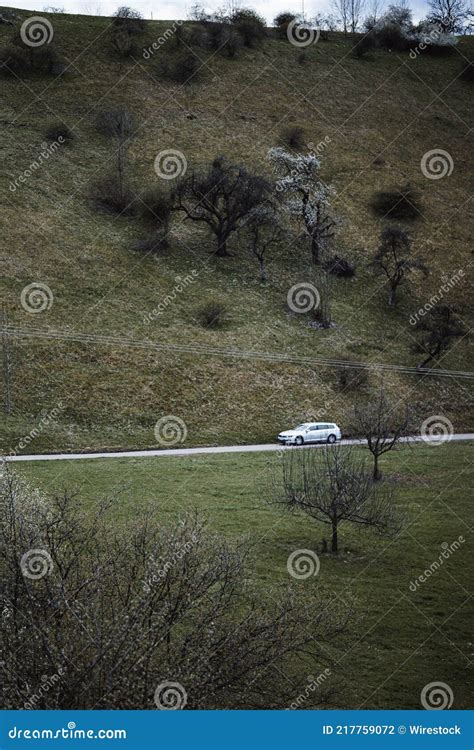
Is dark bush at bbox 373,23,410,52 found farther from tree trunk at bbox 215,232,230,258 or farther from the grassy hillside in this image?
tree trunk at bbox 215,232,230,258

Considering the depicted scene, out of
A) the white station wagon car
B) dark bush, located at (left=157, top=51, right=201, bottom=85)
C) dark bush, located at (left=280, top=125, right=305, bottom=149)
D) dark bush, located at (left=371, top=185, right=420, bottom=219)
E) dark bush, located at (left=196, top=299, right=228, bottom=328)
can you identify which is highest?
dark bush, located at (left=157, top=51, right=201, bottom=85)

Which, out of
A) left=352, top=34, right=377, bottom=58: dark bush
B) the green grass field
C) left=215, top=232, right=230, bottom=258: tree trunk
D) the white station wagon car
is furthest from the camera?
left=352, top=34, right=377, bottom=58: dark bush

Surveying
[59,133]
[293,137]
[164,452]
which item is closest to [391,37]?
[293,137]

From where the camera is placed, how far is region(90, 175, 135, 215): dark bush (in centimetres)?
7231

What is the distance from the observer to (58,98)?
84.7 m

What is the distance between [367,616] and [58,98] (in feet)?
253

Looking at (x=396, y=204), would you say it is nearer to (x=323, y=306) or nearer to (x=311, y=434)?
(x=323, y=306)

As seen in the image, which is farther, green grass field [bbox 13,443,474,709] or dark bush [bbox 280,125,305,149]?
dark bush [bbox 280,125,305,149]

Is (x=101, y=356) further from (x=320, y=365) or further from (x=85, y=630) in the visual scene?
(x=85, y=630)

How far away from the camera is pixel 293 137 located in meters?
86.2

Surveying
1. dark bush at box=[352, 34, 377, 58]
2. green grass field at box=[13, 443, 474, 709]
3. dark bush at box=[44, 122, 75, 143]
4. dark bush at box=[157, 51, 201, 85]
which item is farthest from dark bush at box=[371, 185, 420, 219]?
green grass field at box=[13, 443, 474, 709]

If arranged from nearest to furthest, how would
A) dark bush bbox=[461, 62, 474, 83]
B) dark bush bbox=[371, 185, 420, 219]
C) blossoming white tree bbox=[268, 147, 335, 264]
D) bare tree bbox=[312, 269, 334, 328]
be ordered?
bare tree bbox=[312, 269, 334, 328], blossoming white tree bbox=[268, 147, 335, 264], dark bush bbox=[371, 185, 420, 219], dark bush bbox=[461, 62, 474, 83]

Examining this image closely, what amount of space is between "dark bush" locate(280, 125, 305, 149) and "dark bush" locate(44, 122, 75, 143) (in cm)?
2374

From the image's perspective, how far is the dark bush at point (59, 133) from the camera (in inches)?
3088
